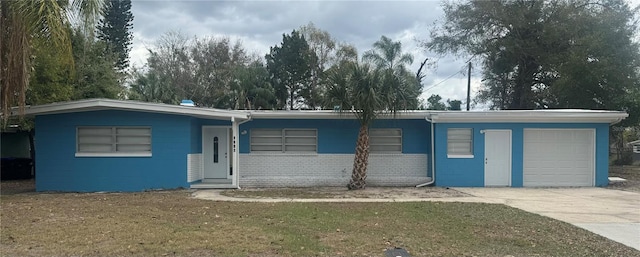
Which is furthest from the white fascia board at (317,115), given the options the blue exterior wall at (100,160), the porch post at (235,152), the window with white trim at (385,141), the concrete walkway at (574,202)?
the blue exterior wall at (100,160)

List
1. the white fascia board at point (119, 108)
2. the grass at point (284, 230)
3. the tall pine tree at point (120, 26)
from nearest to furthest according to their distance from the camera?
the grass at point (284, 230) < the white fascia board at point (119, 108) < the tall pine tree at point (120, 26)

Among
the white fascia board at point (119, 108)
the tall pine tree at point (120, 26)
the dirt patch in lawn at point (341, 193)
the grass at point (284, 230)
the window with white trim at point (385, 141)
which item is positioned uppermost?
the tall pine tree at point (120, 26)

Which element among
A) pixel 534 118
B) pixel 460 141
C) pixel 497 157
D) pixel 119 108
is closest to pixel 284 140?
pixel 119 108

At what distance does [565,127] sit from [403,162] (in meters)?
5.37

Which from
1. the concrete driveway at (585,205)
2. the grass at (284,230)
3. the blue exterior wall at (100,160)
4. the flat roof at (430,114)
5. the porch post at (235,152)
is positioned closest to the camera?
the grass at (284,230)

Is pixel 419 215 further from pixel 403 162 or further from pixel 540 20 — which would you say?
pixel 540 20

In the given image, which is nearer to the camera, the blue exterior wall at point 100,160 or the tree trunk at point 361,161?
the blue exterior wall at point 100,160

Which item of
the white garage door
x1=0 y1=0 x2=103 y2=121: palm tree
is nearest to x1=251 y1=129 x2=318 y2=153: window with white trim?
x1=0 y1=0 x2=103 y2=121: palm tree

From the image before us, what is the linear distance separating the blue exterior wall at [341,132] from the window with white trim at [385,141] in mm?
176

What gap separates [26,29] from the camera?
1066 cm

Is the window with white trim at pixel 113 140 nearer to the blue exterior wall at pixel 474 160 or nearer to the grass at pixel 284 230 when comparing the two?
the grass at pixel 284 230

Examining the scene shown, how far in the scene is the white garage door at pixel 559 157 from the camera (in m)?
15.8

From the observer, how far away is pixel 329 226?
8.39 m

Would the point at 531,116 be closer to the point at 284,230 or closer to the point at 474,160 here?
the point at 474,160
